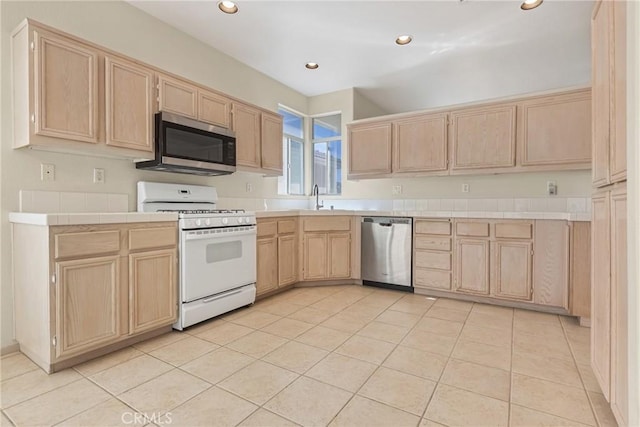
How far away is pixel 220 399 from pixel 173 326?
3.63 feet

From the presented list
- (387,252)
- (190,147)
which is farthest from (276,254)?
(190,147)

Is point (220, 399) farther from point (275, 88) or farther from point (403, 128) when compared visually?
point (275, 88)

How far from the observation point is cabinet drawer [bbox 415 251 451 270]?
3.36 m

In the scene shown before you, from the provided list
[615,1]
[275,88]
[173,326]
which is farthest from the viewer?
[275,88]

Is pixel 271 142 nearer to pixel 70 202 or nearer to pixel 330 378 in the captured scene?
pixel 70 202

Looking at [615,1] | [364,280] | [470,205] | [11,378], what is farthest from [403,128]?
[11,378]

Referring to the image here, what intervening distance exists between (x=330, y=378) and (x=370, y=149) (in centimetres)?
306

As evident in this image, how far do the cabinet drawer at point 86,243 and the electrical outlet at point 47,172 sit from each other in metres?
0.69

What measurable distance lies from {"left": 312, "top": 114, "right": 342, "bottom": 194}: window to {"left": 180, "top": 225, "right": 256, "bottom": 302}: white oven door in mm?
2168

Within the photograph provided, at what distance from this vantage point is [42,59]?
76.5 inches

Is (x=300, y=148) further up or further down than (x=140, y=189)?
further up

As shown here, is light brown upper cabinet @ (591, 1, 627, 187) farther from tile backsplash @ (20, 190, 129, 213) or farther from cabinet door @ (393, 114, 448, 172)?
tile backsplash @ (20, 190, 129, 213)

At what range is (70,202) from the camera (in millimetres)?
2309
